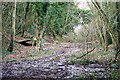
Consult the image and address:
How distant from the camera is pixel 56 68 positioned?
118 inches

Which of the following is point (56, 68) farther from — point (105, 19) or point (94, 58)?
point (105, 19)

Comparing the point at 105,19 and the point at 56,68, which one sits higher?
the point at 105,19

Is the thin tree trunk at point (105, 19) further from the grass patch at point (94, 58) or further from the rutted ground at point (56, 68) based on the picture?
the rutted ground at point (56, 68)

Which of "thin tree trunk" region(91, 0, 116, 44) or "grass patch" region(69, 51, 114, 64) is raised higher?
"thin tree trunk" region(91, 0, 116, 44)

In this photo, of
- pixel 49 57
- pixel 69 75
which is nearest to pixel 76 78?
pixel 69 75

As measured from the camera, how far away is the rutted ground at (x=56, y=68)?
297 cm

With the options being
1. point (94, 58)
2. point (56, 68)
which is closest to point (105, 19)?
point (94, 58)

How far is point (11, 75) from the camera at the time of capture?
119 inches

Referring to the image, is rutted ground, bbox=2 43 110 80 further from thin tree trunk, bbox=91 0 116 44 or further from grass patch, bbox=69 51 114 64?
thin tree trunk, bbox=91 0 116 44

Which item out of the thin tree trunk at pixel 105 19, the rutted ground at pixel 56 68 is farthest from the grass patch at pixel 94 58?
the thin tree trunk at pixel 105 19

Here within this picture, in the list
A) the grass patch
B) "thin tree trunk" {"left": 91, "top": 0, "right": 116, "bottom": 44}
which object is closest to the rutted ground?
the grass patch

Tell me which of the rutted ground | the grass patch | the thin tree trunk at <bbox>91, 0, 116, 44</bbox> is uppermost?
the thin tree trunk at <bbox>91, 0, 116, 44</bbox>

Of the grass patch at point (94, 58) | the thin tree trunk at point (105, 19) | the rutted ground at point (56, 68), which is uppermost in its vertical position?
the thin tree trunk at point (105, 19)

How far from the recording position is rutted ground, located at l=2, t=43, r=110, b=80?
297 cm
